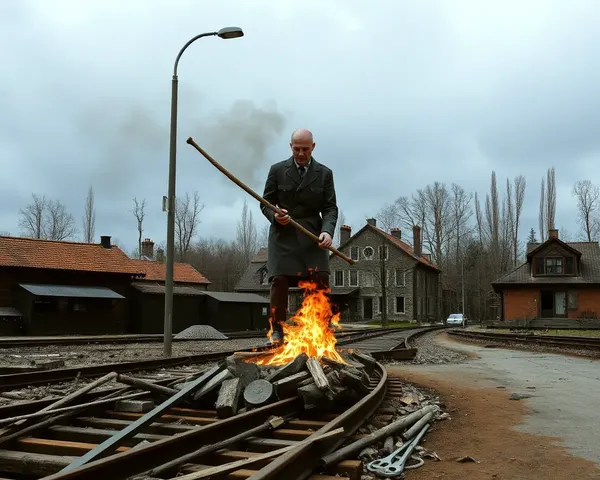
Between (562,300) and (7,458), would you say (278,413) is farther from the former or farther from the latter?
(562,300)

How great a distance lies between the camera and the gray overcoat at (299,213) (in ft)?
20.9

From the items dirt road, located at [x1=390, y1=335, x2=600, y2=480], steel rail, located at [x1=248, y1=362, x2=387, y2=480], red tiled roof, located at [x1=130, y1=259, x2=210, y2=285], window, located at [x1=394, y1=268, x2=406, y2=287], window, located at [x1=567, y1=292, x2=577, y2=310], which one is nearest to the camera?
steel rail, located at [x1=248, y1=362, x2=387, y2=480]

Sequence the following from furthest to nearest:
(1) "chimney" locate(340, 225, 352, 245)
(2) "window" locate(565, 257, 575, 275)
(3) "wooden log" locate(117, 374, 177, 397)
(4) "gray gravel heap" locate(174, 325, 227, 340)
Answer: (1) "chimney" locate(340, 225, 352, 245), (2) "window" locate(565, 257, 575, 275), (4) "gray gravel heap" locate(174, 325, 227, 340), (3) "wooden log" locate(117, 374, 177, 397)

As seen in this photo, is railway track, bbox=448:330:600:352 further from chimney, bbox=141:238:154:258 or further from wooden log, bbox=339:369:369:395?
chimney, bbox=141:238:154:258

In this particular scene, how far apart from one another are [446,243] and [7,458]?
239 ft

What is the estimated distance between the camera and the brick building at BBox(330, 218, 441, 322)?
189 feet

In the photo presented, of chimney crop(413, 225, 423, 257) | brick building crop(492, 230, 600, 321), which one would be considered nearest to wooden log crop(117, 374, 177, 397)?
brick building crop(492, 230, 600, 321)

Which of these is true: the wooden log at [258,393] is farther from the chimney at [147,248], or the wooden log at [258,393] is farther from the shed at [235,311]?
the chimney at [147,248]

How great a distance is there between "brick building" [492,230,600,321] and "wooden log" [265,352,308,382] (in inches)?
1616

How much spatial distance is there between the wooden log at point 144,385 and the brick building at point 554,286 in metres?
41.9

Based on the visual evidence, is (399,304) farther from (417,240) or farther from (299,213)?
(299,213)

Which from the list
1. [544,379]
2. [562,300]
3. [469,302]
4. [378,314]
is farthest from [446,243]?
[544,379]

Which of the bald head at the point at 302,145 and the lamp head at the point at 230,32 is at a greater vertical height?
the lamp head at the point at 230,32

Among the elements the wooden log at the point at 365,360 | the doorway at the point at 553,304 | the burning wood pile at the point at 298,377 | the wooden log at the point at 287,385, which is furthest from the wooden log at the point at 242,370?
the doorway at the point at 553,304
